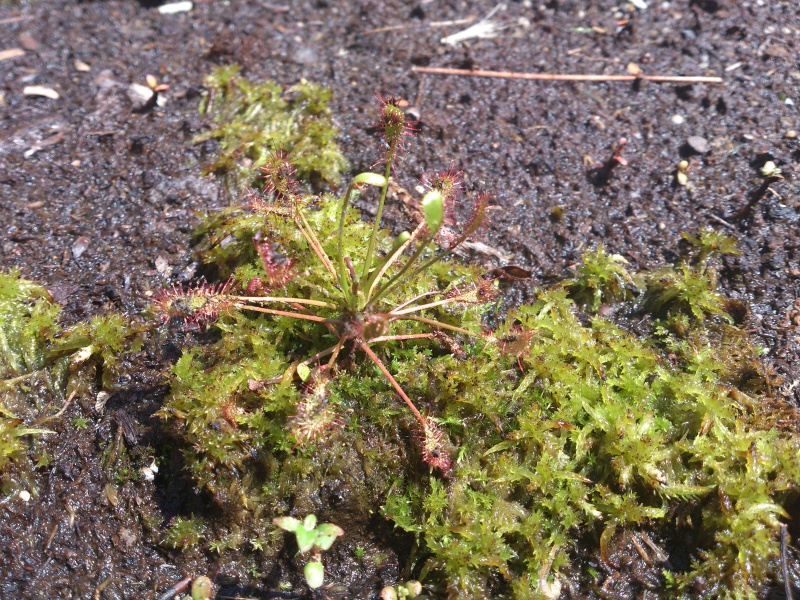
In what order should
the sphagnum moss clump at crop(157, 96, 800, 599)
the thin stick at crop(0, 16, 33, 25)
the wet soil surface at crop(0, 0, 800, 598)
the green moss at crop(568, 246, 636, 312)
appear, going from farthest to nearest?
the thin stick at crop(0, 16, 33, 25), the green moss at crop(568, 246, 636, 312), the wet soil surface at crop(0, 0, 800, 598), the sphagnum moss clump at crop(157, 96, 800, 599)

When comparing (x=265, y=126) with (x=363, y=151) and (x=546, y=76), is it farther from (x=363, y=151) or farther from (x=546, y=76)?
(x=546, y=76)

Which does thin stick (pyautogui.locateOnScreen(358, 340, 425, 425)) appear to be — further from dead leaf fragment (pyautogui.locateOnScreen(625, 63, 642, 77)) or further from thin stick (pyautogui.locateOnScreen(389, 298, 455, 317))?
dead leaf fragment (pyautogui.locateOnScreen(625, 63, 642, 77))

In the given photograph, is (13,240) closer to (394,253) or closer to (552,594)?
(394,253)

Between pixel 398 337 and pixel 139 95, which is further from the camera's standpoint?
pixel 139 95

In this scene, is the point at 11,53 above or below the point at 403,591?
above

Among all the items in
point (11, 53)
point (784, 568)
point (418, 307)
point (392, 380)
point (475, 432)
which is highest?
point (11, 53)

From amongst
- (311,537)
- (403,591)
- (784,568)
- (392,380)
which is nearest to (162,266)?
(392,380)

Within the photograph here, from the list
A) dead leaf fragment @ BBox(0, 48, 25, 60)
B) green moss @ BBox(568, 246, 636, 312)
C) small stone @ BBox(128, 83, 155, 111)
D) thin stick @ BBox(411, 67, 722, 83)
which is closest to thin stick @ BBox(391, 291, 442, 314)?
green moss @ BBox(568, 246, 636, 312)
